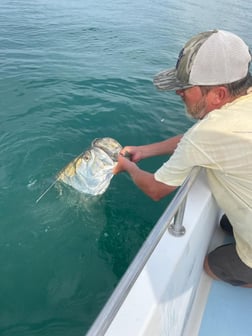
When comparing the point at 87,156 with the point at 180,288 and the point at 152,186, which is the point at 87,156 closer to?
the point at 152,186

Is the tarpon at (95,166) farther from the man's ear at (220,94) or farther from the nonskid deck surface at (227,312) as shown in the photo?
the nonskid deck surface at (227,312)

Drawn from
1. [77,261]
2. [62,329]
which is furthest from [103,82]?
[62,329]

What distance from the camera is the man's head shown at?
1998 millimetres

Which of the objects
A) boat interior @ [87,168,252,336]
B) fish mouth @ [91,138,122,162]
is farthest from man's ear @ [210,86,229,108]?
fish mouth @ [91,138,122,162]

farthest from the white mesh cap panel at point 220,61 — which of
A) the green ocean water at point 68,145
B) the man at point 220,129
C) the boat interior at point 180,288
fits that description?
the green ocean water at point 68,145

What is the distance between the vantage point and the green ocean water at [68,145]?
117 inches

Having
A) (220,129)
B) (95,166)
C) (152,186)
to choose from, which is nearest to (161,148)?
(95,166)

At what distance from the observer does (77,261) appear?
3229mm

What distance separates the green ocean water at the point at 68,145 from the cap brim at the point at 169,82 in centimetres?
170

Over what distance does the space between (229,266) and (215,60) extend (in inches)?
54.9

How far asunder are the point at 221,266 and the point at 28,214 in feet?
6.90

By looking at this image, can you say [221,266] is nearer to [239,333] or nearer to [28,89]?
[239,333]

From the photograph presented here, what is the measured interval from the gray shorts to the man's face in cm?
100

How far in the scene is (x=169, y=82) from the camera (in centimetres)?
223
